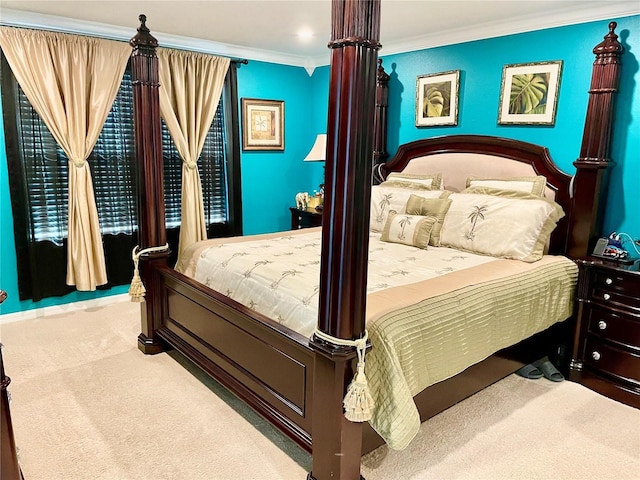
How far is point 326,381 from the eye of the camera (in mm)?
1833

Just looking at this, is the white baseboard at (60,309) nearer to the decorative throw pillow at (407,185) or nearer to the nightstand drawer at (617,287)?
the decorative throw pillow at (407,185)

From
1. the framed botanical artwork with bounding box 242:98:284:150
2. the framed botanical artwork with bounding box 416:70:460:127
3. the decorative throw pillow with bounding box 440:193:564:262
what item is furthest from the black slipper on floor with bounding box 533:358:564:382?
the framed botanical artwork with bounding box 242:98:284:150

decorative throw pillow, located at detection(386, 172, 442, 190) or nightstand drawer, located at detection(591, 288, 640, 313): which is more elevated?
decorative throw pillow, located at detection(386, 172, 442, 190)

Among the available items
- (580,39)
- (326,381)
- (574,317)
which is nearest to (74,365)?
(326,381)

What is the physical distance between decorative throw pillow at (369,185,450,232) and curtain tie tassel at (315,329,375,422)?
1968 mm

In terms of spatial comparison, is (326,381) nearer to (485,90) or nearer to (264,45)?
(485,90)

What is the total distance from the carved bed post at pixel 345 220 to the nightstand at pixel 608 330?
5.96 ft

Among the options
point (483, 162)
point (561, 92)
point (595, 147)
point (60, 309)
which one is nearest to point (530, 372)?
point (595, 147)

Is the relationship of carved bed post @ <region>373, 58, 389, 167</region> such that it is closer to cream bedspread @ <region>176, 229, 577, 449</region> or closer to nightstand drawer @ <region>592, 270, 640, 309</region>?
cream bedspread @ <region>176, 229, 577, 449</region>

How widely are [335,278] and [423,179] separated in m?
2.37

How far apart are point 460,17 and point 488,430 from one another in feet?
9.06

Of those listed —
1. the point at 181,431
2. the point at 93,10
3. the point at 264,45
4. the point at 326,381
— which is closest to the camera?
the point at 326,381

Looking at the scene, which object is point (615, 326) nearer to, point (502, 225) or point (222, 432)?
point (502, 225)

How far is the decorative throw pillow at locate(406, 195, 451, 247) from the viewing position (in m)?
3.32
